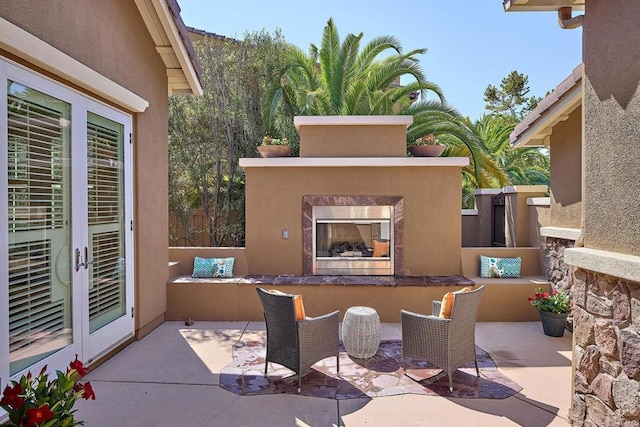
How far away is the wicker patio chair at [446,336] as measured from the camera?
4602mm

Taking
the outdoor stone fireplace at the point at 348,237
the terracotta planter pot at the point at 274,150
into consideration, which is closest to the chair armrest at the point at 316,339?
the outdoor stone fireplace at the point at 348,237

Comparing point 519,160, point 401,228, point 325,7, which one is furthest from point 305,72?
point 519,160

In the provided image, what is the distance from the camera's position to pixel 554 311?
21.5 feet

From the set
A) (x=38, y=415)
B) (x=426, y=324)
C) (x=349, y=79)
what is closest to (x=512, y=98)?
(x=349, y=79)

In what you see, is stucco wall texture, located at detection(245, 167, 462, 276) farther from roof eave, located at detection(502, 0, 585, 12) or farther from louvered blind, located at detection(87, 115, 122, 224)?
roof eave, located at detection(502, 0, 585, 12)

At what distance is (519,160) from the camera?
17.2m

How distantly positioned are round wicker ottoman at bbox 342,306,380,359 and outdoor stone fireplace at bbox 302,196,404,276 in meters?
2.69

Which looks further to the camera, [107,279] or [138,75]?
[138,75]

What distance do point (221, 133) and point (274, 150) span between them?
3522 millimetres

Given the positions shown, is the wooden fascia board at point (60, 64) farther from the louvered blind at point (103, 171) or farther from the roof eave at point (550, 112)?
the roof eave at point (550, 112)

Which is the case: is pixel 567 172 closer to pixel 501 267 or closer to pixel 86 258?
pixel 501 267

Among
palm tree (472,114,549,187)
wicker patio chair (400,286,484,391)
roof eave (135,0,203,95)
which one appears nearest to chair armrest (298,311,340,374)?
wicker patio chair (400,286,484,391)

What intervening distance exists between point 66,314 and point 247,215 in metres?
4.10

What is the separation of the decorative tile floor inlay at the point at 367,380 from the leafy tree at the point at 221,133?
6.19m
